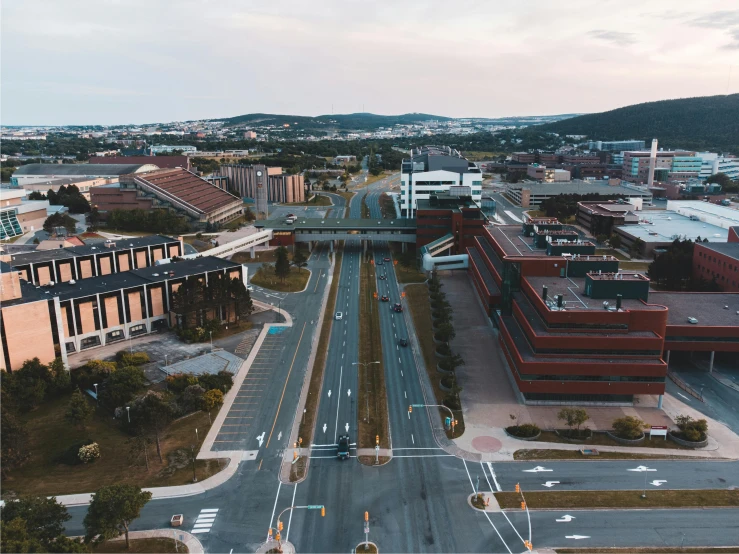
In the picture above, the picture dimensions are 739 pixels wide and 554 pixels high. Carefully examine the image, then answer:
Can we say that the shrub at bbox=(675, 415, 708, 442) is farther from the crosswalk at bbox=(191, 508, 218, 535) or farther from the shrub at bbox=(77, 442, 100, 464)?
the shrub at bbox=(77, 442, 100, 464)

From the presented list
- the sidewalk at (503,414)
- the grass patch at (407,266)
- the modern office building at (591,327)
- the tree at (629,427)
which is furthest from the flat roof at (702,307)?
the grass patch at (407,266)

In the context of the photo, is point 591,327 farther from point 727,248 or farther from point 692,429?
point 727,248

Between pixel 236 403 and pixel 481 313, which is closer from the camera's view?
pixel 236 403

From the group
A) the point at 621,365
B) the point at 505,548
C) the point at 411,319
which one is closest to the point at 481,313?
the point at 411,319

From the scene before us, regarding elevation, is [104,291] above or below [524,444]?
above

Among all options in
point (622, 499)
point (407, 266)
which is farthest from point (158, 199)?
point (622, 499)

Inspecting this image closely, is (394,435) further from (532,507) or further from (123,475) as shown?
(123,475)

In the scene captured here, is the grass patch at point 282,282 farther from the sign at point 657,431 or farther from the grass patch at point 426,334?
the sign at point 657,431
